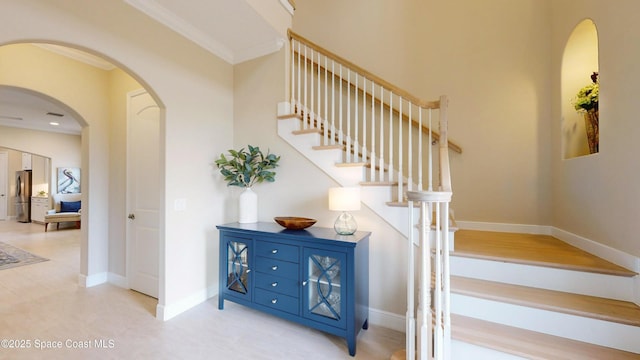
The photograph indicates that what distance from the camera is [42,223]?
811 cm

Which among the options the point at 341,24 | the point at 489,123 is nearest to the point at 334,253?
the point at 489,123

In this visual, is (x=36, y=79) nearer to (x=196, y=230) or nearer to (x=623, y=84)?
(x=196, y=230)

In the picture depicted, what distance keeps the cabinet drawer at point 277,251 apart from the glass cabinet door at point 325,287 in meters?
0.13

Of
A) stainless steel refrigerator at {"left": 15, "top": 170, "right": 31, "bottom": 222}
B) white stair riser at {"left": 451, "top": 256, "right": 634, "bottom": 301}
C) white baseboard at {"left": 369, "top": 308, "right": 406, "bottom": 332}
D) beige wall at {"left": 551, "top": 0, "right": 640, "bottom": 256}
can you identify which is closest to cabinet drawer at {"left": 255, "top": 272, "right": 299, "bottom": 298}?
white baseboard at {"left": 369, "top": 308, "right": 406, "bottom": 332}

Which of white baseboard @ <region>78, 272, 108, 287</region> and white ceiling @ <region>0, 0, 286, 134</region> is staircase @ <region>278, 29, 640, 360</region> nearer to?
white ceiling @ <region>0, 0, 286, 134</region>

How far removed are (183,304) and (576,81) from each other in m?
4.69

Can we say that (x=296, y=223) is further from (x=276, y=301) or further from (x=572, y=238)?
(x=572, y=238)

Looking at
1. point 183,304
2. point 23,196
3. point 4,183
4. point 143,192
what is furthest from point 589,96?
point 4,183

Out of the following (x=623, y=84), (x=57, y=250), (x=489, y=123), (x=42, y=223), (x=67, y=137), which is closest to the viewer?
(x=623, y=84)

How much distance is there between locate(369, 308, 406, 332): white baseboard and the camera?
2.34 m

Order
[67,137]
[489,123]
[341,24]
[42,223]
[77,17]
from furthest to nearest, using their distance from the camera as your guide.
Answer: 1. [42,223]
2. [67,137]
3. [341,24]
4. [489,123]
5. [77,17]

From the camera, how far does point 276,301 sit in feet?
7.95

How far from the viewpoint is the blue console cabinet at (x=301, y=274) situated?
2098 mm

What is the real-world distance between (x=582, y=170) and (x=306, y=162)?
2.60m
